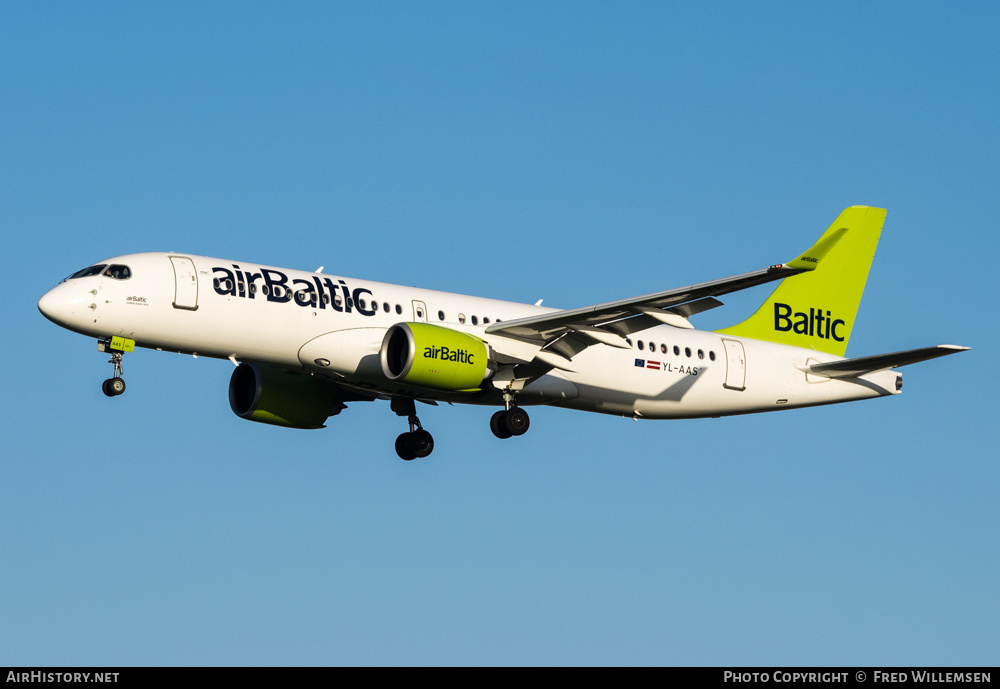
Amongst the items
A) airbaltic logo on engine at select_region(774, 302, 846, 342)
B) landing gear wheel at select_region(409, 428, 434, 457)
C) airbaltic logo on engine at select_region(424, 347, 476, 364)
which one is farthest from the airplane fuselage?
landing gear wheel at select_region(409, 428, 434, 457)

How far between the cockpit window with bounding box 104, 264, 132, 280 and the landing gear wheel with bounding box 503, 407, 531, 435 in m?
11.1

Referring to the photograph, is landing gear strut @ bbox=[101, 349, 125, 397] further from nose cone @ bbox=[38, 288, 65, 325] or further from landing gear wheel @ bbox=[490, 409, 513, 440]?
landing gear wheel @ bbox=[490, 409, 513, 440]

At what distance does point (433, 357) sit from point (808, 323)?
1556 centimetres

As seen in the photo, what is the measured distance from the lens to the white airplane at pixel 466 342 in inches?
1337

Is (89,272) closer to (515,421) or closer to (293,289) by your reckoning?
(293,289)

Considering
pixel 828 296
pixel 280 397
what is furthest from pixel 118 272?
pixel 828 296

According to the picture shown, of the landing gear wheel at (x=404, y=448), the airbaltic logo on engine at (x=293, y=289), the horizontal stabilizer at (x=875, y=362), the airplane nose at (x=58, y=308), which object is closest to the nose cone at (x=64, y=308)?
the airplane nose at (x=58, y=308)

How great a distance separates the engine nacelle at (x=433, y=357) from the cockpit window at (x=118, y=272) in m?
6.79

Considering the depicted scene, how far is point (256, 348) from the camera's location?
114ft

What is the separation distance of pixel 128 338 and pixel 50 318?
195 centimetres

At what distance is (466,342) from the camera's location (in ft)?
118

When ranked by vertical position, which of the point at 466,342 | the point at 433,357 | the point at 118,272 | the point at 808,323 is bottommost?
the point at 433,357

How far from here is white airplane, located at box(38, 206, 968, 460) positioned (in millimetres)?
33969
